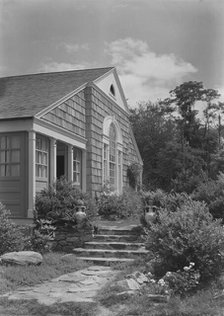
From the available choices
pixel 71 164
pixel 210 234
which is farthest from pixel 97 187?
pixel 210 234

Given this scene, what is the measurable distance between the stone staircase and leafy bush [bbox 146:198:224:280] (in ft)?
5.75

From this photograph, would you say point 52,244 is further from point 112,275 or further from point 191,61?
point 191,61

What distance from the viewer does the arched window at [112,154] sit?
15.5 meters

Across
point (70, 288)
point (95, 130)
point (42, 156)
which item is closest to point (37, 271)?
point (70, 288)

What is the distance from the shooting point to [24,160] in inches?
395

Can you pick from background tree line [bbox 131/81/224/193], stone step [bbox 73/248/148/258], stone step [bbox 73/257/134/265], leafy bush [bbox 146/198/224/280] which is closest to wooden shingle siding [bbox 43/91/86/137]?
stone step [bbox 73/248/148/258]

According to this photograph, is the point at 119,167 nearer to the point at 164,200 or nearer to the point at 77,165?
the point at 77,165

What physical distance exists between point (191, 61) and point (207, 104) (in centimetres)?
2619

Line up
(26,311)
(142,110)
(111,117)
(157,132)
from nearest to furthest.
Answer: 1. (26,311)
2. (111,117)
3. (157,132)
4. (142,110)

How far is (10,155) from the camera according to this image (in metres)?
10.2

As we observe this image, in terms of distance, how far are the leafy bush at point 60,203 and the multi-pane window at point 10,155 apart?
2.99 ft

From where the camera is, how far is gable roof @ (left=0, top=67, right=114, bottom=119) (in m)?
10.5

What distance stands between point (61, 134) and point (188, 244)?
6461 millimetres

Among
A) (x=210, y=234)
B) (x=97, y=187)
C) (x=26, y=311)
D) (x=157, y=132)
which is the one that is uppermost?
(x=157, y=132)
